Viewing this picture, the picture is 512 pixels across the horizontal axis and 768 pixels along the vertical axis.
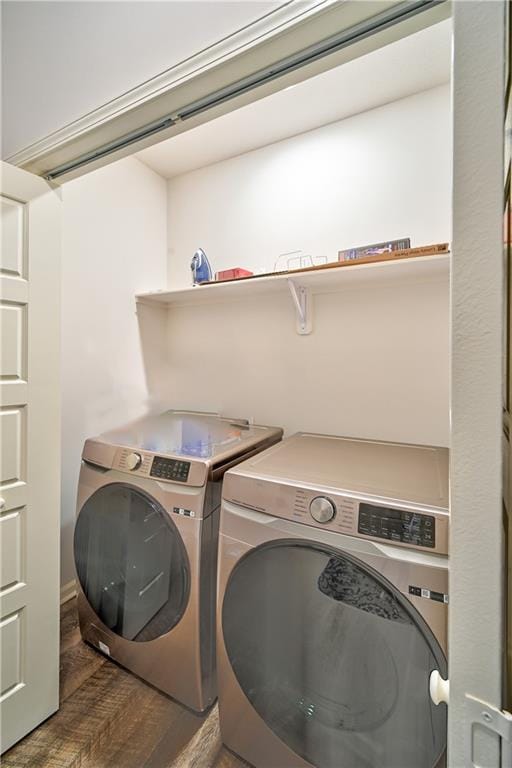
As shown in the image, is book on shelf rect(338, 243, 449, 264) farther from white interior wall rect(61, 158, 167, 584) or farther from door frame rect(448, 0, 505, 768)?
white interior wall rect(61, 158, 167, 584)

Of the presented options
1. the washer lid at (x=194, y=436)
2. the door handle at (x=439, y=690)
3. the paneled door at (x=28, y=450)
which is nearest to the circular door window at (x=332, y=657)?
the door handle at (x=439, y=690)

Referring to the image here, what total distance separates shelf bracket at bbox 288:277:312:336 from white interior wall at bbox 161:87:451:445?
47 millimetres

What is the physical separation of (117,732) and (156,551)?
0.60 metres

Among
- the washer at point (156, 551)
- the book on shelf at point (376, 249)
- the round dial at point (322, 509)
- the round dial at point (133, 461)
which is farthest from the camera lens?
the book on shelf at point (376, 249)

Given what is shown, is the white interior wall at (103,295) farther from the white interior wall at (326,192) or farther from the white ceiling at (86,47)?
the white ceiling at (86,47)

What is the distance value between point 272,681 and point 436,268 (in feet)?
5.29

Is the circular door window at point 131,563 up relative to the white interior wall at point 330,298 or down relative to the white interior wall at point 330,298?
down

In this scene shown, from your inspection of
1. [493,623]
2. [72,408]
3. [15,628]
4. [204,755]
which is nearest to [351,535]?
[493,623]

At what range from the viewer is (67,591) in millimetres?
1796

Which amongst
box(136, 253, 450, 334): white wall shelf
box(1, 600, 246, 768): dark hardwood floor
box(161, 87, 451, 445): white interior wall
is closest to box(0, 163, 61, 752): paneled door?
box(1, 600, 246, 768): dark hardwood floor

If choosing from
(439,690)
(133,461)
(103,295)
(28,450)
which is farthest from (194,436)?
(439,690)

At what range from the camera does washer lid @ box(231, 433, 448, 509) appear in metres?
0.93

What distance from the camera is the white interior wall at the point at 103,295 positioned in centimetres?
177

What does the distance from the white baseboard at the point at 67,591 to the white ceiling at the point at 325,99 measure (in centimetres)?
235
